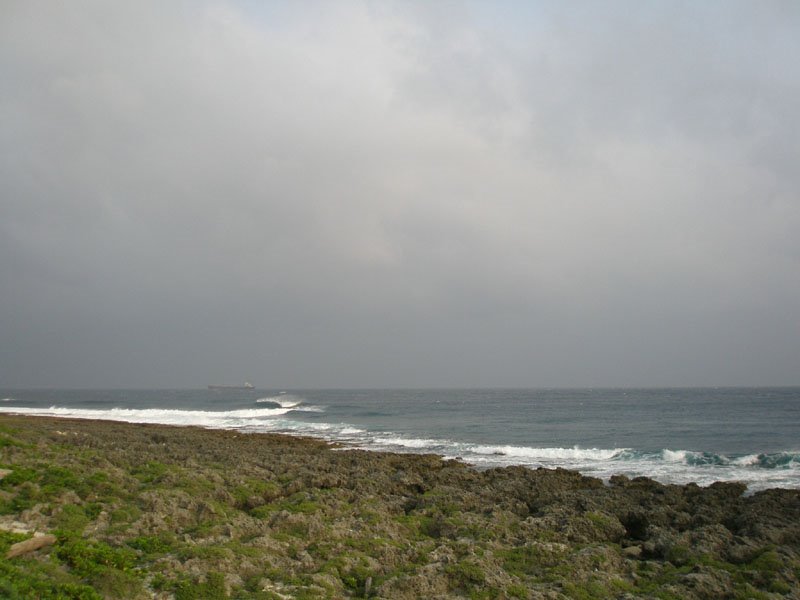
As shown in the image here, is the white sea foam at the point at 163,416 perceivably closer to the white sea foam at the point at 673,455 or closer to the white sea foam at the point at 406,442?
the white sea foam at the point at 406,442

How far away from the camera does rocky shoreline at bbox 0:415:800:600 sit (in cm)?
873

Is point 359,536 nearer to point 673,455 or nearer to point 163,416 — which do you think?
point 673,455

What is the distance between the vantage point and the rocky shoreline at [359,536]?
28.6 feet

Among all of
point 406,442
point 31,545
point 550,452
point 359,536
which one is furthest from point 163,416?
point 31,545

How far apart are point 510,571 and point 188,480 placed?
9.61 metres

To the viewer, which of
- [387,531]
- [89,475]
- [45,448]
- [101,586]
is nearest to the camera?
[101,586]

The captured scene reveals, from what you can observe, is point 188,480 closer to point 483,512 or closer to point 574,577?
point 483,512

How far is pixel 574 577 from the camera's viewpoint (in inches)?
390

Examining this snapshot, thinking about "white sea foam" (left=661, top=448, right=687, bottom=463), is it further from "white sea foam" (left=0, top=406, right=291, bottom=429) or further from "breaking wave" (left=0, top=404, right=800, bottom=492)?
"white sea foam" (left=0, top=406, right=291, bottom=429)

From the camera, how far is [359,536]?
11.6 m

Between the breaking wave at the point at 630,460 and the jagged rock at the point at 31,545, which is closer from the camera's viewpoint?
the jagged rock at the point at 31,545

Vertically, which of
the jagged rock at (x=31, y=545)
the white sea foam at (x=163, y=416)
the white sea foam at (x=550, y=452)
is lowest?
the white sea foam at (x=163, y=416)

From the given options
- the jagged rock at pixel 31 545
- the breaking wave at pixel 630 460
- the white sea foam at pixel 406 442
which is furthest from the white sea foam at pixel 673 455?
the jagged rock at pixel 31 545

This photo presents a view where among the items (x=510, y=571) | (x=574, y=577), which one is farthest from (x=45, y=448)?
(x=574, y=577)
